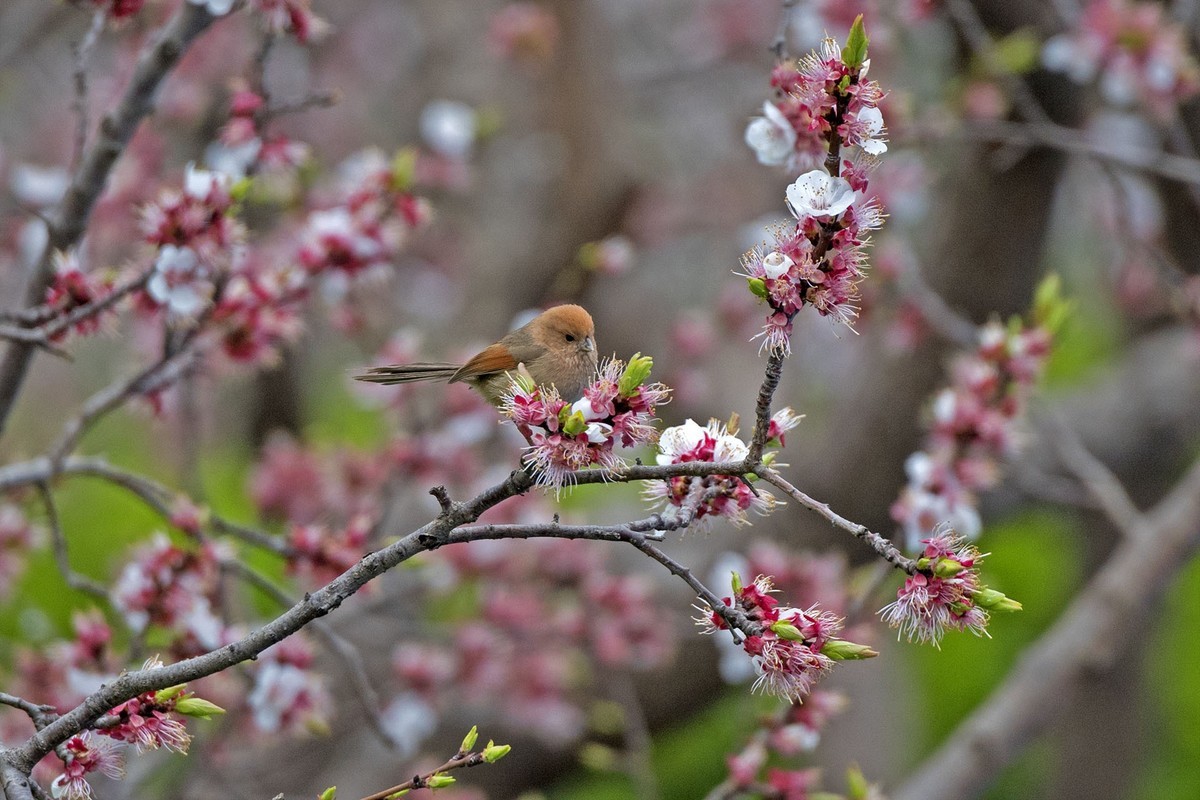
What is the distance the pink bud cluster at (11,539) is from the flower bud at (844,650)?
2871 millimetres

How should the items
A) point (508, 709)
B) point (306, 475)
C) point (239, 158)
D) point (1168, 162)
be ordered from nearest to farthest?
point (239, 158)
point (1168, 162)
point (508, 709)
point (306, 475)

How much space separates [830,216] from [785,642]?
577mm

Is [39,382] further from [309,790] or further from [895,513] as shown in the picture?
[895,513]

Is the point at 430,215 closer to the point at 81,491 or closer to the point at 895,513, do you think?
the point at 895,513

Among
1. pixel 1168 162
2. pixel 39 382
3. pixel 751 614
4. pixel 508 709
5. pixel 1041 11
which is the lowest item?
pixel 751 614

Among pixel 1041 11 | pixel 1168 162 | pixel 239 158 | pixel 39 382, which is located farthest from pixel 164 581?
pixel 39 382

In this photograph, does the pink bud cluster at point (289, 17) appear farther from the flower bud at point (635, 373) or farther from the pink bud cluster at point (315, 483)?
the pink bud cluster at point (315, 483)

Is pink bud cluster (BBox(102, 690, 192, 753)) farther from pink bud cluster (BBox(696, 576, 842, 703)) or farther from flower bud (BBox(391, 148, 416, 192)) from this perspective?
flower bud (BBox(391, 148, 416, 192))

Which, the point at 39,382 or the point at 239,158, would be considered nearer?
the point at 239,158

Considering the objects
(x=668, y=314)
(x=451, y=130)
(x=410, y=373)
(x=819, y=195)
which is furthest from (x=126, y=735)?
(x=668, y=314)

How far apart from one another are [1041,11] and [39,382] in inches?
378

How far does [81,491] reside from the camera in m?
8.87

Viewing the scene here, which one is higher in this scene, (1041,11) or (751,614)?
(1041,11)

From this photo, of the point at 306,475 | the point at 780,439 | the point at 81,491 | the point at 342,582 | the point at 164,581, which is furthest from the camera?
the point at 81,491
